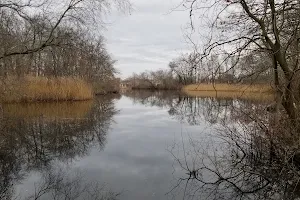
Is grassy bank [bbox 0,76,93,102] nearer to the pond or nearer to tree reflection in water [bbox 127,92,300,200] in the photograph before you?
the pond

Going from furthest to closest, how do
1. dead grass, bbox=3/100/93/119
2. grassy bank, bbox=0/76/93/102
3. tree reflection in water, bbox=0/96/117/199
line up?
1. grassy bank, bbox=0/76/93/102
2. dead grass, bbox=3/100/93/119
3. tree reflection in water, bbox=0/96/117/199

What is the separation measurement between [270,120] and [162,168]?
258cm

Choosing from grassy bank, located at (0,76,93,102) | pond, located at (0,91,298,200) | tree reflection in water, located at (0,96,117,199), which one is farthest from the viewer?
grassy bank, located at (0,76,93,102)

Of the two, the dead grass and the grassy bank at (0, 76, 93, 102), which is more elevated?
the grassy bank at (0, 76, 93, 102)

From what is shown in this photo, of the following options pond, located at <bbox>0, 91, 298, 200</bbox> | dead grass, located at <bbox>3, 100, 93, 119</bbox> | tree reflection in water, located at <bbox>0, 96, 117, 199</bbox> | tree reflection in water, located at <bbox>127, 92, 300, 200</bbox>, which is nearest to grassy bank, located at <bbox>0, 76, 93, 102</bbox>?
dead grass, located at <bbox>3, 100, 93, 119</bbox>

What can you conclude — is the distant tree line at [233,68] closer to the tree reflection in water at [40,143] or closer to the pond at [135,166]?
the pond at [135,166]

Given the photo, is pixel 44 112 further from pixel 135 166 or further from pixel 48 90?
pixel 135 166

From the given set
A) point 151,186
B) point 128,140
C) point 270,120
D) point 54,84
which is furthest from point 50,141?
point 54,84

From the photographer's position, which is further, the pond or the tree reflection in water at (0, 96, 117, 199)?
the tree reflection in water at (0, 96, 117, 199)

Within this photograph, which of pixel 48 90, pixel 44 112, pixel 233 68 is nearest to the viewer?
pixel 233 68

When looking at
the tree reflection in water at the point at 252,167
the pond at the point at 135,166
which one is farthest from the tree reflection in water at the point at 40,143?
the tree reflection in water at the point at 252,167

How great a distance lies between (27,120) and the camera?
44.2 feet

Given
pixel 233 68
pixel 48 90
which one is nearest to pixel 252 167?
pixel 233 68

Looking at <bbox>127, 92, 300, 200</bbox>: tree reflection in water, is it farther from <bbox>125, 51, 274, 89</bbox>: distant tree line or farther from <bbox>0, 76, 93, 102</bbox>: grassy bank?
<bbox>0, 76, 93, 102</bbox>: grassy bank
